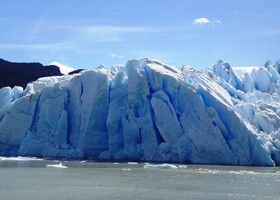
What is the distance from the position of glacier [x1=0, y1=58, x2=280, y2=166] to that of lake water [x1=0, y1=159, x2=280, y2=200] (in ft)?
12.8

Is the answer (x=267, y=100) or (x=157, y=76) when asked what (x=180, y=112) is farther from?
(x=267, y=100)

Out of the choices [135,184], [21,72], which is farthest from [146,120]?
[21,72]

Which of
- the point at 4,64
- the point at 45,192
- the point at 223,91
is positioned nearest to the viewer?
the point at 45,192

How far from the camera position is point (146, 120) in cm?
2388

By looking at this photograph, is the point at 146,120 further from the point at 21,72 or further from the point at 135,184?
the point at 21,72

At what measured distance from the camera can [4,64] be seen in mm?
54844

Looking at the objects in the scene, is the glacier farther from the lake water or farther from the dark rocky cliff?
the dark rocky cliff

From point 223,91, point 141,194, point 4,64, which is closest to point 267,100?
point 223,91

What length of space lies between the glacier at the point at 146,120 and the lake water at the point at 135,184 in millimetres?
3899

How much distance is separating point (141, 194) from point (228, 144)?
1161 cm

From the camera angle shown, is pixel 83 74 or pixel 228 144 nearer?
pixel 228 144

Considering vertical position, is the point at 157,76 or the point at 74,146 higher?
the point at 157,76

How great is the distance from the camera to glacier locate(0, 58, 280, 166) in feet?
73.8

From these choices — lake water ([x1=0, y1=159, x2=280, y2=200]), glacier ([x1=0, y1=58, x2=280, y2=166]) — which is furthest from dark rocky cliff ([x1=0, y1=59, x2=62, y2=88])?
lake water ([x1=0, y1=159, x2=280, y2=200])
